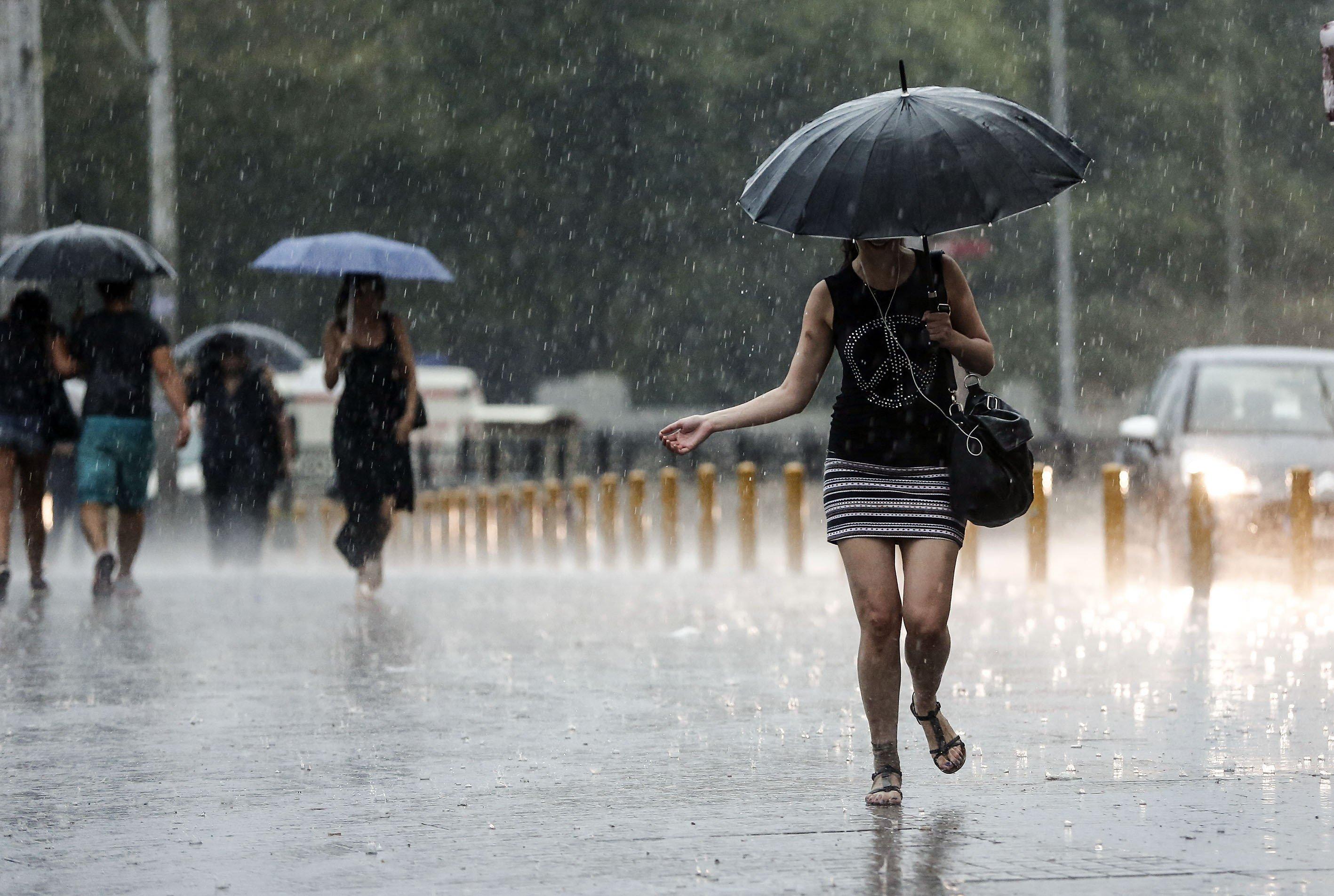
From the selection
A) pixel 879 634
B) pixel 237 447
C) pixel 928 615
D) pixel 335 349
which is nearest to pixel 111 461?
pixel 335 349

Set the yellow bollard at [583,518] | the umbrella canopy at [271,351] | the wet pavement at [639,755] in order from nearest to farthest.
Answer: the wet pavement at [639,755], the yellow bollard at [583,518], the umbrella canopy at [271,351]

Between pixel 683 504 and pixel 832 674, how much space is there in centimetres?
2592

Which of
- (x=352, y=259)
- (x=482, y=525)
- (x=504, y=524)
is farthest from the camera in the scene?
(x=482, y=525)

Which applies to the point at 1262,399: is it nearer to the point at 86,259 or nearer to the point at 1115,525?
the point at 1115,525

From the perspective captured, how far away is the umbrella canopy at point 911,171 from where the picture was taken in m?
5.81

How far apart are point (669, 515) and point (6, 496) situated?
25.4 feet

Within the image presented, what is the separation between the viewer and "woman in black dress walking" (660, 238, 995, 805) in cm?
594

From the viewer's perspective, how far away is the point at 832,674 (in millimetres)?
8867

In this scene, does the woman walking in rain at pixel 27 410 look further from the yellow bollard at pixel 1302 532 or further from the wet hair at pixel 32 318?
the yellow bollard at pixel 1302 532

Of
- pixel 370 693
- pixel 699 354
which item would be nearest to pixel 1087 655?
pixel 370 693

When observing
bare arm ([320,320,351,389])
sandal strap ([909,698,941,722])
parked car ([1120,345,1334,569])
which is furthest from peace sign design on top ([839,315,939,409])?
parked car ([1120,345,1334,569])

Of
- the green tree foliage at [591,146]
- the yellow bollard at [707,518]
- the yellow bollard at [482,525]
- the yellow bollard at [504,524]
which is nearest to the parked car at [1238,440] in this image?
the yellow bollard at [707,518]

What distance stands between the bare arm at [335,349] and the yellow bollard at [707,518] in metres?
5.96

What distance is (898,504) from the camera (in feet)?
19.5
